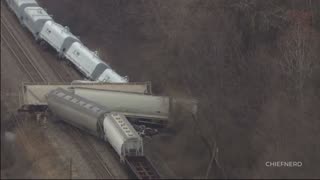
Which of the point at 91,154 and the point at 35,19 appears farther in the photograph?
the point at 35,19

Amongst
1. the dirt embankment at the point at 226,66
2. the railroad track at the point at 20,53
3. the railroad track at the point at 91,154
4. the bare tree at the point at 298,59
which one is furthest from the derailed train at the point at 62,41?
the bare tree at the point at 298,59

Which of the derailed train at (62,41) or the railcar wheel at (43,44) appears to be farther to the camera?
the railcar wheel at (43,44)

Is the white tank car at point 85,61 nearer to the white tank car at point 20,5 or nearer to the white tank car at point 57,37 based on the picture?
the white tank car at point 57,37

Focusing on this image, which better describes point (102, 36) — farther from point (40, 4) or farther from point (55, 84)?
point (55, 84)

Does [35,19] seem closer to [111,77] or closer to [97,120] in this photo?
[111,77]

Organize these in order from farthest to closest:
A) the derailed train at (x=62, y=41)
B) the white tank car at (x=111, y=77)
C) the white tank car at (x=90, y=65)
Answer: the derailed train at (x=62, y=41) → the white tank car at (x=90, y=65) → the white tank car at (x=111, y=77)

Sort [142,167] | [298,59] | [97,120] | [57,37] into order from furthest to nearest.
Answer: [57,37] < [298,59] < [97,120] < [142,167]

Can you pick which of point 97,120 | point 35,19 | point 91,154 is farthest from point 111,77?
point 35,19

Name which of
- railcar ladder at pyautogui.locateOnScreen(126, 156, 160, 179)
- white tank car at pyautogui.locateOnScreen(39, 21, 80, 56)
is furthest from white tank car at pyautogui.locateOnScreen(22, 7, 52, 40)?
railcar ladder at pyautogui.locateOnScreen(126, 156, 160, 179)
